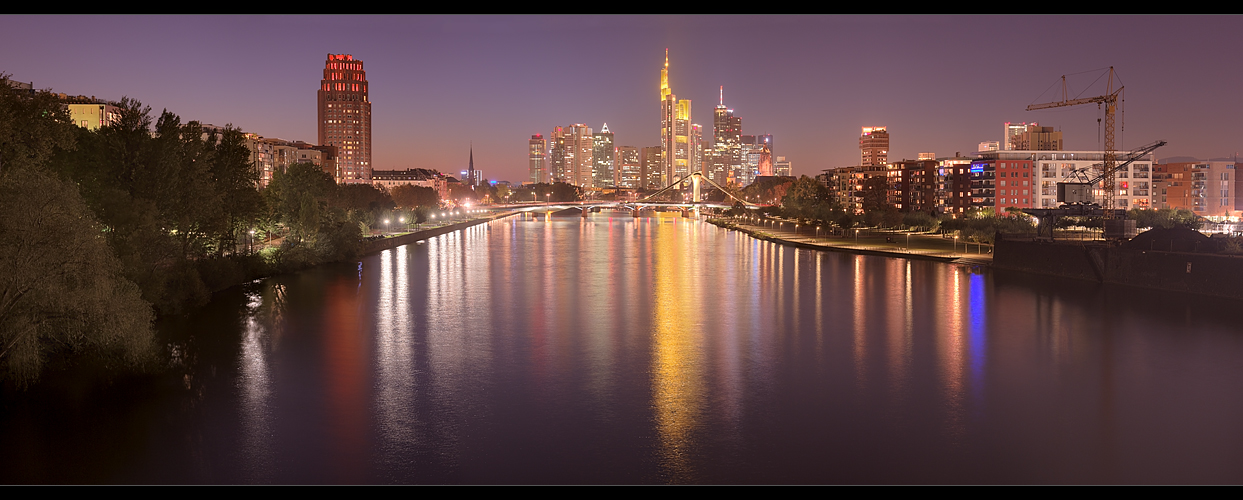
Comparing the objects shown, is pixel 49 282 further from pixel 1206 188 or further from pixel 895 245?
pixel 1206 188

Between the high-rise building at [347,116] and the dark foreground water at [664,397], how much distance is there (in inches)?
6664

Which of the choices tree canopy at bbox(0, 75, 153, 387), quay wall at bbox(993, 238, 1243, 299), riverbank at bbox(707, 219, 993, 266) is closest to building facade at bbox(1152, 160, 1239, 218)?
riverbank at bbox(707, 219, 993, 266)

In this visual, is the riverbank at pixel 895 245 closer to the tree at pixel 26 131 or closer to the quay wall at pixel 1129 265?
the quay wall at pixel 1129 265

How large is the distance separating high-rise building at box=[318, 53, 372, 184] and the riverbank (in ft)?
442

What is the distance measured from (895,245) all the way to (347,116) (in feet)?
519

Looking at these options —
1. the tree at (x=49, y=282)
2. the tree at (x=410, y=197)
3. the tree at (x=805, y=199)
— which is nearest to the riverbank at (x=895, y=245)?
the tree at (x=805, y=199)

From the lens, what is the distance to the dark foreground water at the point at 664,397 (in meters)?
11.0

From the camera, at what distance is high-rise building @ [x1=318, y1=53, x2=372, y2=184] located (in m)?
A: 188

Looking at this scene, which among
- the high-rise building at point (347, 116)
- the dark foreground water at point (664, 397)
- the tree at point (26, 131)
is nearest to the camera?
the dark foreground water at point (664, 397)

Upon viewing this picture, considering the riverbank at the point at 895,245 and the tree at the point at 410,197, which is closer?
the riverbank at the point at 895,245

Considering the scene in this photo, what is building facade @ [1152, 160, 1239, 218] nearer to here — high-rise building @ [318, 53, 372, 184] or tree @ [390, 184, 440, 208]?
tree @ [390, 184, 440, 208]

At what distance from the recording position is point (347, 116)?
616ft
